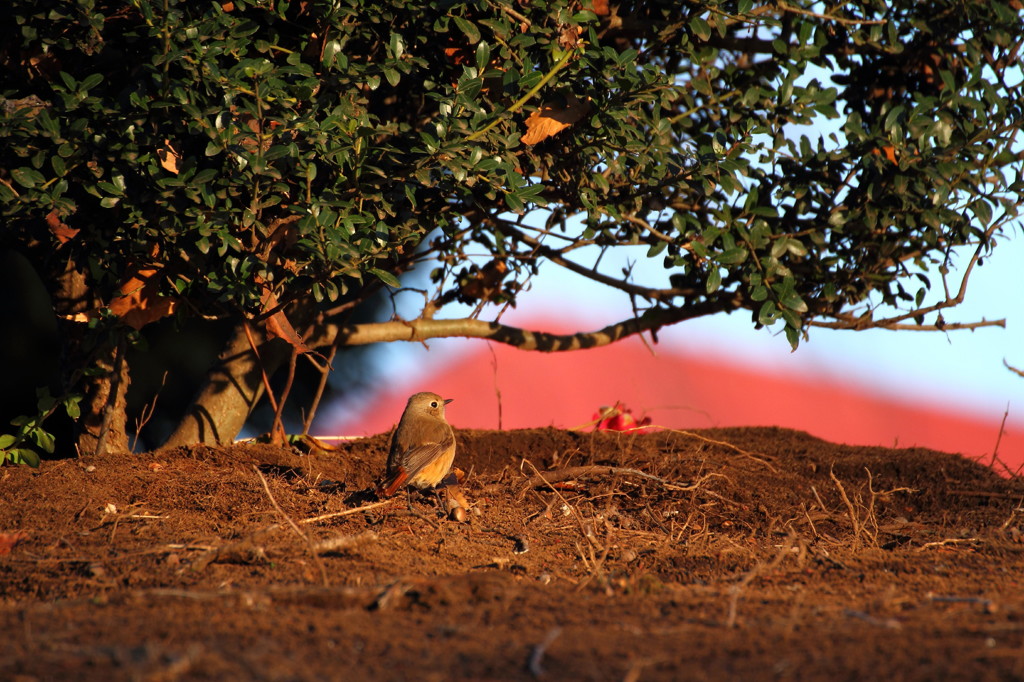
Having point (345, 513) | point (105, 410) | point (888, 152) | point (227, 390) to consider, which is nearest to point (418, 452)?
point (345, 513)

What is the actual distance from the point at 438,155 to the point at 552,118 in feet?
2.68

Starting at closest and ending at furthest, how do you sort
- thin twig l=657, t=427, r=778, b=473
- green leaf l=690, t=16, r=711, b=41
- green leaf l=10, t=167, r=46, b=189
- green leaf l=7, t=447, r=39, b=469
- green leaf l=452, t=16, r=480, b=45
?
green leaf l=10, t=167, r=46, b=189
green leaf l=452, t=16, r=480, b=45
green leaf l=690, t=16, r=711, b=41
green leaf l=7, t=447, r=39, b=469
thin twig l=657, t=427, r=778, b=473

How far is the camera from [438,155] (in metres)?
3.49

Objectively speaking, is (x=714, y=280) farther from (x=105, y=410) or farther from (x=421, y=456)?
(x=105, y=410)

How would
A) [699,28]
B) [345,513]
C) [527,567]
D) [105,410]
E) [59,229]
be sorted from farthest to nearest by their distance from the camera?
[105,410]
[59,229]
[699,28]
[345,513]
[527,567]

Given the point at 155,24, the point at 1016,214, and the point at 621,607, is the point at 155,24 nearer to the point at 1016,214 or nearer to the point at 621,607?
the point at 621,607

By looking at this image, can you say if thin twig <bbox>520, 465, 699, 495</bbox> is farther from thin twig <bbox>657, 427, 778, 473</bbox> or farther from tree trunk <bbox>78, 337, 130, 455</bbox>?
tree trunk <bbox>78, 337, 130, 455</bbox>

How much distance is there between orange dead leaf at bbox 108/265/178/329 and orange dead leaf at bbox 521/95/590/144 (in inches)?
76.1

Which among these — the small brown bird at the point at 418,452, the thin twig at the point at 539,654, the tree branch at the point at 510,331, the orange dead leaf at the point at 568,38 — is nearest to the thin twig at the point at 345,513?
the small brown bird at the point at 418,452

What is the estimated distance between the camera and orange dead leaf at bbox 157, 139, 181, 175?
3656mm

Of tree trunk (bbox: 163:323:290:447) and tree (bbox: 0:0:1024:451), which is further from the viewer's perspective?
tree trunk (bbox: 163:323:290:447)

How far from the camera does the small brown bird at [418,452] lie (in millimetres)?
4438

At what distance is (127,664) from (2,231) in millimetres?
3205

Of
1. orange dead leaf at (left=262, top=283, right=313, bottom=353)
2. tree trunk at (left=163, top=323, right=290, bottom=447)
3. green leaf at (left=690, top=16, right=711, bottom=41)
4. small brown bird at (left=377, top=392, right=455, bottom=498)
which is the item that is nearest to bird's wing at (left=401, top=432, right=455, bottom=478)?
small brown bird at (left=377, top=392, right=455, bottom=498)
